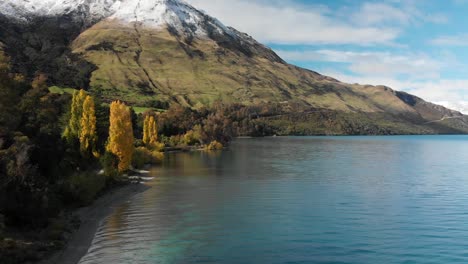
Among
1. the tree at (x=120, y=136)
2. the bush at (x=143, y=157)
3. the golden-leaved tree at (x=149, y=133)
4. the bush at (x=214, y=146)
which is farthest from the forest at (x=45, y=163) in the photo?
the bush at (x=214, y=146)

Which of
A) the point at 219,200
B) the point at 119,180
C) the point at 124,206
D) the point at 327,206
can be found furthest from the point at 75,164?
the point at 327,206

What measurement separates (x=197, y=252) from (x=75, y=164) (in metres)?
48.0

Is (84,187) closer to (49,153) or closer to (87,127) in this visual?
(49,153)

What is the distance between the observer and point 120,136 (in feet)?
273

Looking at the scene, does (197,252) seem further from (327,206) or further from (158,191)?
(158,191)

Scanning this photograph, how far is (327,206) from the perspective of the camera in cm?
6131

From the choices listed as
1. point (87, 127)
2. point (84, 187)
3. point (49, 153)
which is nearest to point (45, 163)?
point (49, 153)

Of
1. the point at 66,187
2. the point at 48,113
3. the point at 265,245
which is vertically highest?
the point at 48,113

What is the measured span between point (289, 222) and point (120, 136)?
142ft

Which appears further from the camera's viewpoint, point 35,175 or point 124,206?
point 124,206

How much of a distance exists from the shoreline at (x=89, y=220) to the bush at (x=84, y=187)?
1.07 m

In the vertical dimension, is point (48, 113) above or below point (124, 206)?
above

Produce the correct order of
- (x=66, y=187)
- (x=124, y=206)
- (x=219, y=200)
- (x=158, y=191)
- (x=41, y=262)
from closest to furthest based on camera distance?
1. (x=41, y=262)
2. (x=66, y=187)
3. (x=124, y=206)
4. (x=219, y=200)
5. (x=158, y=191)

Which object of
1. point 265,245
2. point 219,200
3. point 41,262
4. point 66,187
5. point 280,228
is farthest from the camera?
point 219,200
